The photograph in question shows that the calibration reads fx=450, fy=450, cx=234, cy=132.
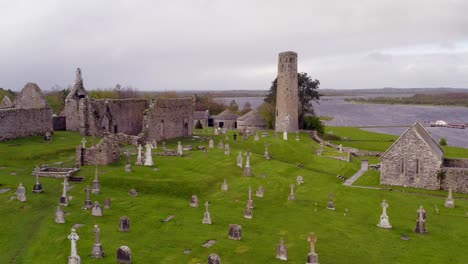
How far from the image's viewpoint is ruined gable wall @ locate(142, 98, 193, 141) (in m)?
42.0

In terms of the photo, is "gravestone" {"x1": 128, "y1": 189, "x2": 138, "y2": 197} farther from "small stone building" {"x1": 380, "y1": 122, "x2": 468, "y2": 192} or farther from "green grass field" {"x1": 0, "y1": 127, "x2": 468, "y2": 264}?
"small stone building" {"x1": 380, "y1": 122, "x2": 468, "y2": 192}

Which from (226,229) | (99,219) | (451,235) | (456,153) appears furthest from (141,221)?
(456,153)

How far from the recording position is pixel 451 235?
21594 millimetres

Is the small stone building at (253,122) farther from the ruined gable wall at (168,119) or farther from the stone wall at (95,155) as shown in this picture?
the stone wall at (95,155)

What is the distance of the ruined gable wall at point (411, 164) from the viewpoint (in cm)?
3253

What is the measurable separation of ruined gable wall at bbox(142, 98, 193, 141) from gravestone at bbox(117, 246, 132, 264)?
2526cm

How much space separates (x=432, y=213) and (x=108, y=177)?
19012 millimetres

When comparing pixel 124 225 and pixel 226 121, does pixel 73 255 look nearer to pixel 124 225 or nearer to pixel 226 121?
pixel 124 225

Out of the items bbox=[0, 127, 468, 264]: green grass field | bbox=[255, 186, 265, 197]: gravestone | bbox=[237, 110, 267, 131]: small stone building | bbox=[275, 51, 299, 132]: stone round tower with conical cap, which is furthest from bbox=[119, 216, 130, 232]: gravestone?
bbox=[237, 110, 267, 131]: small stone building

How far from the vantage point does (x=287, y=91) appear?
57031 millimetres

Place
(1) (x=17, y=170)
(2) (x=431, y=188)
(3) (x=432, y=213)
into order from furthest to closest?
(2) (x=431, y=188) → (1) (x=17, y=170) → (3) (x=432, y=213)

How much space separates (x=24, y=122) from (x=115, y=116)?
355 inches

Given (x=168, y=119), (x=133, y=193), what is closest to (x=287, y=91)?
(x=168, y=119)

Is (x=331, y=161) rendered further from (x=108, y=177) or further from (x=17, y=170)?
(x=17, y=170)
